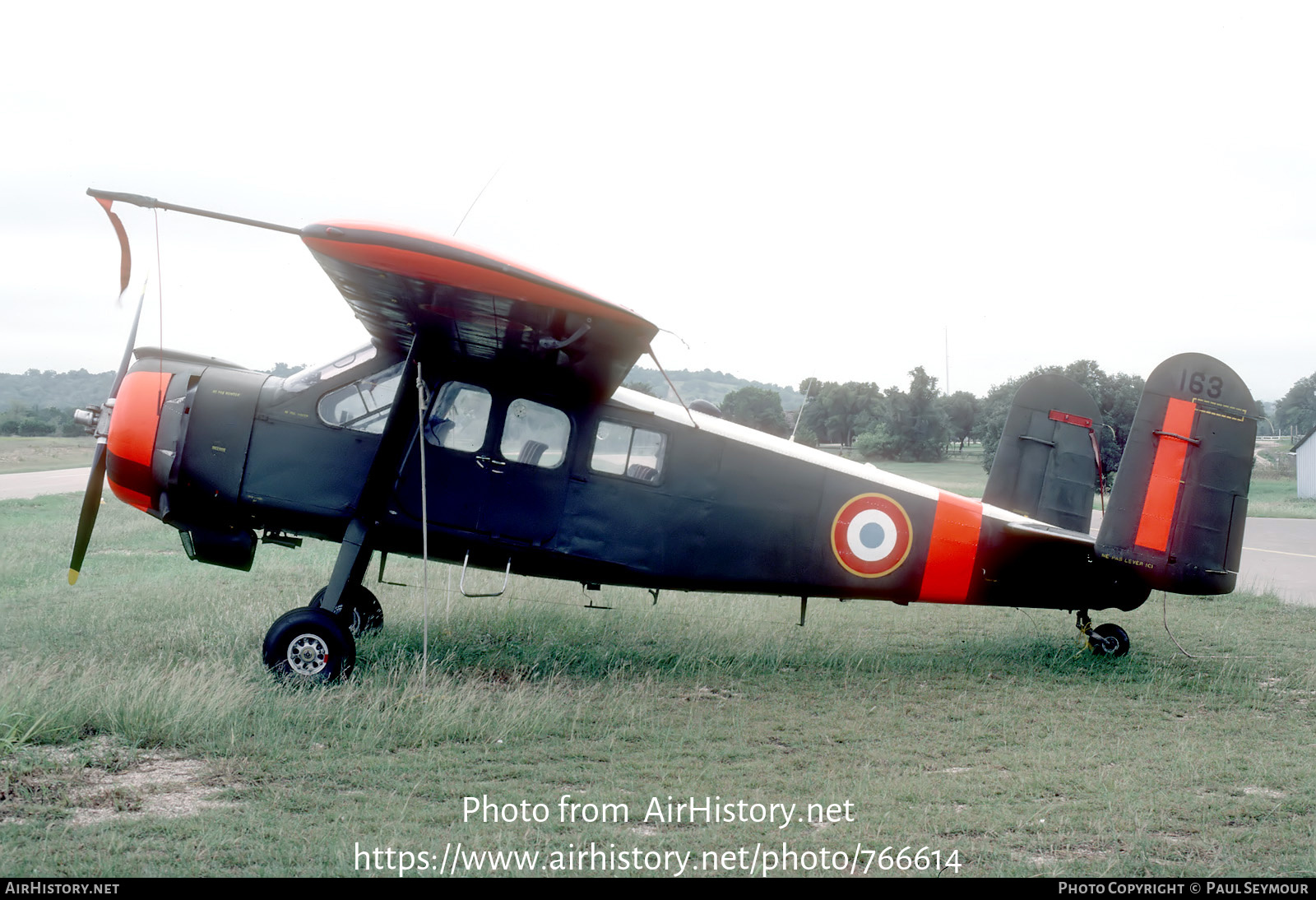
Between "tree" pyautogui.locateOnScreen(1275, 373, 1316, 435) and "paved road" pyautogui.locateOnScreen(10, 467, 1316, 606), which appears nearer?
"paved road" pyautogui.locateOnScreen(10, 467, 1316, 606)

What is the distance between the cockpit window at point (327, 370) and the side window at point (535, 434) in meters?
1.26

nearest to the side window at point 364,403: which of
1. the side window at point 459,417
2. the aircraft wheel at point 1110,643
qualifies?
the side window at point 459,417

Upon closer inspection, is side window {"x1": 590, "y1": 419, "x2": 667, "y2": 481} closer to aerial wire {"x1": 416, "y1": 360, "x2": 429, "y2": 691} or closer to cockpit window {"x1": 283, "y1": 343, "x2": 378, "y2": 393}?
aerial wire {"x1": 416, "y1": 360, "x2": 429, "y2": 691}

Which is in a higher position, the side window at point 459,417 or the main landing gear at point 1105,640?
the side window at point 459,417

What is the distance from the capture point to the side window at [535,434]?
263 inches

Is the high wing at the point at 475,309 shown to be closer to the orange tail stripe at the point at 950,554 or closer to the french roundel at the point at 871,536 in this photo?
the french roundel at the point at 871,536

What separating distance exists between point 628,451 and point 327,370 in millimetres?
2510

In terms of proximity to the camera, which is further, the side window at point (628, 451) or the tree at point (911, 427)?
the tree at point (911, 427)

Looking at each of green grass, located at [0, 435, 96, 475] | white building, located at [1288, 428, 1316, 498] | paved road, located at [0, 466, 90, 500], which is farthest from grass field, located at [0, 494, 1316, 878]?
white building, located at [1288, 428, 1316, 498]

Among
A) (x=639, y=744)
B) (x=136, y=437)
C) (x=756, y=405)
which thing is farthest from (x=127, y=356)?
(x=756, y=405)

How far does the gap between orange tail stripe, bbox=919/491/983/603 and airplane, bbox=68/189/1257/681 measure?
2cm

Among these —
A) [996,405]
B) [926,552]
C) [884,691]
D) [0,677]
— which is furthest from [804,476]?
[996,405]

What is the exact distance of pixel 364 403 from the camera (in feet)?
21.6

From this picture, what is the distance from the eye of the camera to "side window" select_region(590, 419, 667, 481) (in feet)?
22.3
